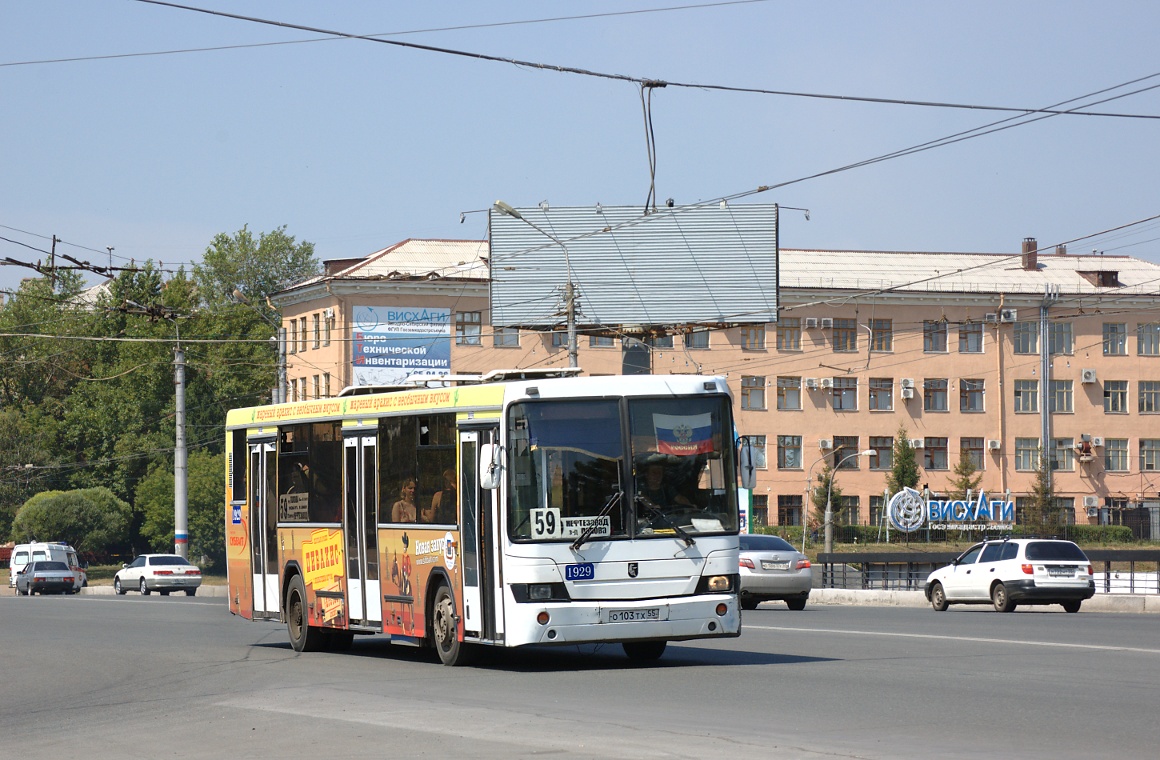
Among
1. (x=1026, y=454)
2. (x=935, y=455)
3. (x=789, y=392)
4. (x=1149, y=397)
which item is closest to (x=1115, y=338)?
(x=1149, y=397)

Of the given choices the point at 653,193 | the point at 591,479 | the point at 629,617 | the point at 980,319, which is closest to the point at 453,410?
the point at 591,479

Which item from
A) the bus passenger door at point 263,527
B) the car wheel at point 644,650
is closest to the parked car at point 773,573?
the bus passenger door at point 263,527

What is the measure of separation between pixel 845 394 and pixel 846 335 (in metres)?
3.07

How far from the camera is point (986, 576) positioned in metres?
32.0

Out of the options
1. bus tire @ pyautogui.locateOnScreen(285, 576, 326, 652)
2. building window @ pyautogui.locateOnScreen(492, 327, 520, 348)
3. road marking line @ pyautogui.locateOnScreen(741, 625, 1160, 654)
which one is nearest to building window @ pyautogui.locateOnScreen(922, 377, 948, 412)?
building window @ pyautogui.locateOnScreen(492, 327, 520, 348)

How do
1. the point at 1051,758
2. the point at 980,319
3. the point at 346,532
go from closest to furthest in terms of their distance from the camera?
the point at 1051,758 < the point at 346,532 < the point at 980,319

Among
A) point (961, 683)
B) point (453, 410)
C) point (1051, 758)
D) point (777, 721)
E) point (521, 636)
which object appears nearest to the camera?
point (1051, 758)

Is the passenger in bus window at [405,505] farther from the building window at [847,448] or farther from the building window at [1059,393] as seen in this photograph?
the building window at [1059,393]

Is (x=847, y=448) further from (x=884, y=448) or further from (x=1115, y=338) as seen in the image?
(x=1115, y=338)

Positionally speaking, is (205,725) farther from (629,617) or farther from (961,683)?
(961,683)

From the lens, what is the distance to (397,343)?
7250 cm

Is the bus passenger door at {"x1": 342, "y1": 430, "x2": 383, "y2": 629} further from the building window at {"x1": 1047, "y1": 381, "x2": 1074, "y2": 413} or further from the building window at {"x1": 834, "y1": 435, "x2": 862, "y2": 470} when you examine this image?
the building window at {"x1": 1047, "y1": 381, "x2": 1074, "y2": 413}

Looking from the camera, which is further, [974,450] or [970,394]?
[970,394]

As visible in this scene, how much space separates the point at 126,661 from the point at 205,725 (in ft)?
23.8
